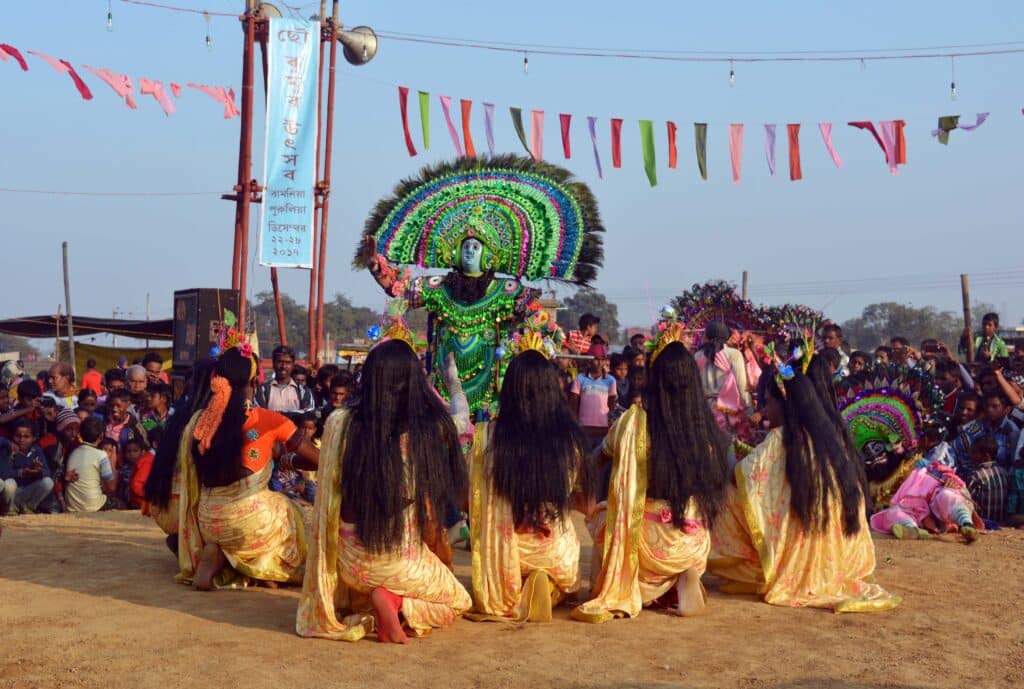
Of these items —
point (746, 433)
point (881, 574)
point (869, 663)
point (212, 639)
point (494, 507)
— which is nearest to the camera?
point (869, 663)

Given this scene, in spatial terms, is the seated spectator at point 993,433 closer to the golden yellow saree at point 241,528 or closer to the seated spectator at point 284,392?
the seated spectator at point 284,392

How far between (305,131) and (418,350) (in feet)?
32.7

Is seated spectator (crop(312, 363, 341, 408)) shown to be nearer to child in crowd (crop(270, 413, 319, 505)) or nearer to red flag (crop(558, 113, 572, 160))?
child in crowd (crop(270, 413, 319, 505))

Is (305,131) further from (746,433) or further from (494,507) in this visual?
(494,507)

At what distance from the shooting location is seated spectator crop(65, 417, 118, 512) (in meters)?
9.61

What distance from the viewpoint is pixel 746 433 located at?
8.60 metres

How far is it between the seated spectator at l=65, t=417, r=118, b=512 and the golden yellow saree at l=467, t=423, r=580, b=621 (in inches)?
200

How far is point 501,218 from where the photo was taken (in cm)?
853

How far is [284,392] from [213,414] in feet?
12.5

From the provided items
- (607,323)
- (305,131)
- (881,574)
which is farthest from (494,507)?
(607,323)

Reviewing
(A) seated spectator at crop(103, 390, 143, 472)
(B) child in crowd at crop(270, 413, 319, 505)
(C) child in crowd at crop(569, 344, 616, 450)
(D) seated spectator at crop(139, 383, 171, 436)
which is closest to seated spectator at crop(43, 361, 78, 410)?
(A) seated spectator at crop(103, 390, 143, 472)

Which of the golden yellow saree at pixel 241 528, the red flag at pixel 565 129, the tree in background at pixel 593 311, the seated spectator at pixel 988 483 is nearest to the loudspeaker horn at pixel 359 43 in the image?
the red flag at pixel 565 129

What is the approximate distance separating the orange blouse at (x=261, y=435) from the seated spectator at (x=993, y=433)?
19.4ft

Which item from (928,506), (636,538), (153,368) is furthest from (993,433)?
(153,368)
